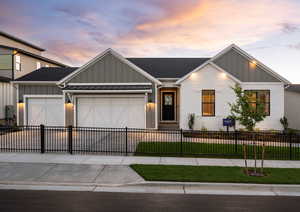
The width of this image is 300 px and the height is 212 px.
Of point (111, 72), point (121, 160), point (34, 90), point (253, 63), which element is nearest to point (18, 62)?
point (34, 90)

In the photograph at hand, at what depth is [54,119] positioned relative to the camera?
19.1m

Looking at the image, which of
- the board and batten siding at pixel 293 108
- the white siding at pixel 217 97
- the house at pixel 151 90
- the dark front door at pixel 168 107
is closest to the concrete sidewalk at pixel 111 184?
the house at pixel 151 90

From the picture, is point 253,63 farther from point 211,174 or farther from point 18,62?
point 18,62

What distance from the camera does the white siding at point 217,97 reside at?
1734 centimetres

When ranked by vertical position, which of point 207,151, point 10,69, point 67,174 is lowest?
point 67,174

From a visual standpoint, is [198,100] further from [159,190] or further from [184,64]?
[159,190]

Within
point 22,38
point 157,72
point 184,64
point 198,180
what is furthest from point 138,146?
point 22,38

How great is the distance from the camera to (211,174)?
770cm

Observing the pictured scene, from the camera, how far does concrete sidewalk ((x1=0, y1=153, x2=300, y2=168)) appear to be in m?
9.20

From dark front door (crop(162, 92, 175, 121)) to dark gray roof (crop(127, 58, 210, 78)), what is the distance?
2.39 metres

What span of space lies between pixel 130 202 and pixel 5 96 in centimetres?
2512

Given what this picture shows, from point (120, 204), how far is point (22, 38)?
38.2 metres

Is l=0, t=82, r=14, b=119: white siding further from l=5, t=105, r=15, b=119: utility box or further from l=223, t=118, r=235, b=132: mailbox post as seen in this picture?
l=223, t=118, r=235, b=132: mailbox post

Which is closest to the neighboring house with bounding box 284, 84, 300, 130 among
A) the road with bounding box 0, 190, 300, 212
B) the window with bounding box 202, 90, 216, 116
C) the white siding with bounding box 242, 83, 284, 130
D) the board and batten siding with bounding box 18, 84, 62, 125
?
the white siding with bounding box 242, 83, 284, 130
